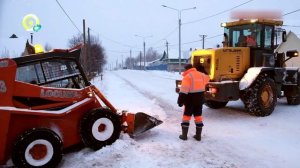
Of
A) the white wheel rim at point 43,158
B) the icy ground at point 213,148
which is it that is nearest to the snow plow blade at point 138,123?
the icy ground at point 213,148

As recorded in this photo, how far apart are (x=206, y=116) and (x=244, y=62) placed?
6.39 feet

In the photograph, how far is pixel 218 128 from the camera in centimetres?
905

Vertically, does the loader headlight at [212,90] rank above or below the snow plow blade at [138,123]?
above

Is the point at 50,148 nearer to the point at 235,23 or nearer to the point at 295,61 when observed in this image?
the point at 235,23

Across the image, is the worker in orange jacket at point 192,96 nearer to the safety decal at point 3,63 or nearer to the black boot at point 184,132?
the black boot at point 184,132

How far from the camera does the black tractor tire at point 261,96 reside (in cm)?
1017

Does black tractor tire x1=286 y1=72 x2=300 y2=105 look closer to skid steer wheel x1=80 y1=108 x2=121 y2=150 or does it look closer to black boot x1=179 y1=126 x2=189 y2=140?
black boot x1=179 y1=126 x2=189 y2=140

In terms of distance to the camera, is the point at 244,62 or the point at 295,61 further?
the point at 295,61

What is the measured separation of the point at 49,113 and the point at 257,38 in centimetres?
707

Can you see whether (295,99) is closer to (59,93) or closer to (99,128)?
(99,128)

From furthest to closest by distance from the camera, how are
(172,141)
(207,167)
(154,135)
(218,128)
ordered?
(218,128) → (154,135) → (172,141) → (207,167)

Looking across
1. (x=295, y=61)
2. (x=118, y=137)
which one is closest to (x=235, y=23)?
(x=118, y=137)

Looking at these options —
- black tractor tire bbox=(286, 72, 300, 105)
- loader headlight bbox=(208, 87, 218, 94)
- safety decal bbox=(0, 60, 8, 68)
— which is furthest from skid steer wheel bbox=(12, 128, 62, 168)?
black tractor tire bbox=(286, 72, 300, 105)

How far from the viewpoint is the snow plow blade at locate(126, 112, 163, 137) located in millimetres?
7668
